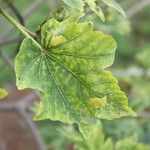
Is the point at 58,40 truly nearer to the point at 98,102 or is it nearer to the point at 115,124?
the point at 98,102

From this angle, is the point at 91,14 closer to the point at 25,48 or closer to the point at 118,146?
the point at 118,146

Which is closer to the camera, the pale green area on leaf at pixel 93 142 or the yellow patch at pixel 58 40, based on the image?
the yellow patch at pixel 58 40

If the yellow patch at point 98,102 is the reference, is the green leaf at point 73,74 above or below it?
above

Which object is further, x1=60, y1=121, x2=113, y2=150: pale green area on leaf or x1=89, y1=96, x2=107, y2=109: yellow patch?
x1=60, y1=121, x2=113, y2=150: pale green area on leaf

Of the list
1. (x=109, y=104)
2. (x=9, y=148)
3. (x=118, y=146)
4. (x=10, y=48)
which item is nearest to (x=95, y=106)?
(x=109, y=104)

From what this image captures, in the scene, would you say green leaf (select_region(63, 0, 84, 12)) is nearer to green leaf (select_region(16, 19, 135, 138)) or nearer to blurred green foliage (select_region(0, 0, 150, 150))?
green leaf (select_region(16, 19, 135, 138))

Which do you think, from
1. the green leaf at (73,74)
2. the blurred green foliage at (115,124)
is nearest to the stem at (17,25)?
the green leaf at (73,74)

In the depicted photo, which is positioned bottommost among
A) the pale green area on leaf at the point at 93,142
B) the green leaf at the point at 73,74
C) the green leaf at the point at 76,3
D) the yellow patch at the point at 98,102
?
the pale green area on leaf at the point at 93,142

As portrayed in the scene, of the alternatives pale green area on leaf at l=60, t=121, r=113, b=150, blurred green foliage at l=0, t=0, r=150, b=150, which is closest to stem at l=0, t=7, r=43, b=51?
blurred green foliage at l=0, t=0, r=150, b=150

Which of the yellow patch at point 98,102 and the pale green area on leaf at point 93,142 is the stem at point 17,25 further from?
the pale green area on leaf at point 93,142

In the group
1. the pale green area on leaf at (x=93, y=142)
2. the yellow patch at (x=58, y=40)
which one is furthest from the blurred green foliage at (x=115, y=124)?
the yellow patch at (x=58, y=40)
